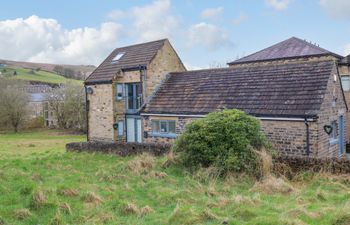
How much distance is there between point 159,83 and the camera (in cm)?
2591

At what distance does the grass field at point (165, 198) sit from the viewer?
8008 millimetres

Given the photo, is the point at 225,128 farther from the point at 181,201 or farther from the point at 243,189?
the point at 181,201

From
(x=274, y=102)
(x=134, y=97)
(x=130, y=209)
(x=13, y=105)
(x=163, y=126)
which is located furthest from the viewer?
(x=13, y=105)

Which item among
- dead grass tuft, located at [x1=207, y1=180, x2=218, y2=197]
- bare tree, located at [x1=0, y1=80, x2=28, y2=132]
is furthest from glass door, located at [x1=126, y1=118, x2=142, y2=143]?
bare tree, located at [x1=0, y1=80, x2=28, y2=132]

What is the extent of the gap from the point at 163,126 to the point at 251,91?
5.88m

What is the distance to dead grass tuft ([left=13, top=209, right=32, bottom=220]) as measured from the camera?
8.51 meters

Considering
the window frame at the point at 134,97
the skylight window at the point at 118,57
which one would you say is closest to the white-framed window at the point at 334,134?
the window frame at the point at 134,97

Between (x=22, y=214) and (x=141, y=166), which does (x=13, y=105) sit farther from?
(x=22, y=214)

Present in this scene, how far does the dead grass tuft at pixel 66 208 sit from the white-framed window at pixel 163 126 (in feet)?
42.1

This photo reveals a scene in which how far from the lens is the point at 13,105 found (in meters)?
50.7

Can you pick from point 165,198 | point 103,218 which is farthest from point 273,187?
point 103,218

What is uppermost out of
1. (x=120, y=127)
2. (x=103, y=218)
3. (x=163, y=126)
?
(x=163, y=126)

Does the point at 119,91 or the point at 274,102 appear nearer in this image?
the point at 274,102

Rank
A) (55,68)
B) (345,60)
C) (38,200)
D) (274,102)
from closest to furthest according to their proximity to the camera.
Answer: (38,200), (274,102), (345,60), (55,68)
